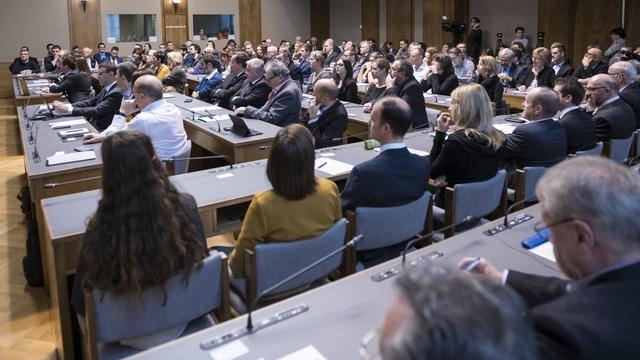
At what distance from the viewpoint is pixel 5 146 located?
868 cm

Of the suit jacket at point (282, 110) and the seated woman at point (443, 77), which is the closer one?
the suit jacket at point (282, 110)

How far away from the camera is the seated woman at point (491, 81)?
696 centimetres

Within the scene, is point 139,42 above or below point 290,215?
above

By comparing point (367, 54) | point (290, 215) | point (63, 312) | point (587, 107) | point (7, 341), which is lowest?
point (7, 341)

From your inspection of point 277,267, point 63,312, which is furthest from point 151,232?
point 63,312

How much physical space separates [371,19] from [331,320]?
639 inches

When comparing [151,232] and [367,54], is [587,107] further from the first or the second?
[367,54]

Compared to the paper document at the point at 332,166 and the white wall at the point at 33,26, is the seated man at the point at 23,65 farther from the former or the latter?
the paper document at the point at 332,166

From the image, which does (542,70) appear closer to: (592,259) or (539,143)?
(539,143)

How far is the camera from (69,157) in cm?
420

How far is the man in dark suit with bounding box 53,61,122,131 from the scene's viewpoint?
6020 mm

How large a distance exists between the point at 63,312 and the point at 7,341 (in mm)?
822

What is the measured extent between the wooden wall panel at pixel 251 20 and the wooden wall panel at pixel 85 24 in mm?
4189

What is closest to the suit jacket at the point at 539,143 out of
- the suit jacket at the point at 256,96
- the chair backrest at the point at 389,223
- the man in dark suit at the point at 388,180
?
the man in dark suit at the point at 388,180
